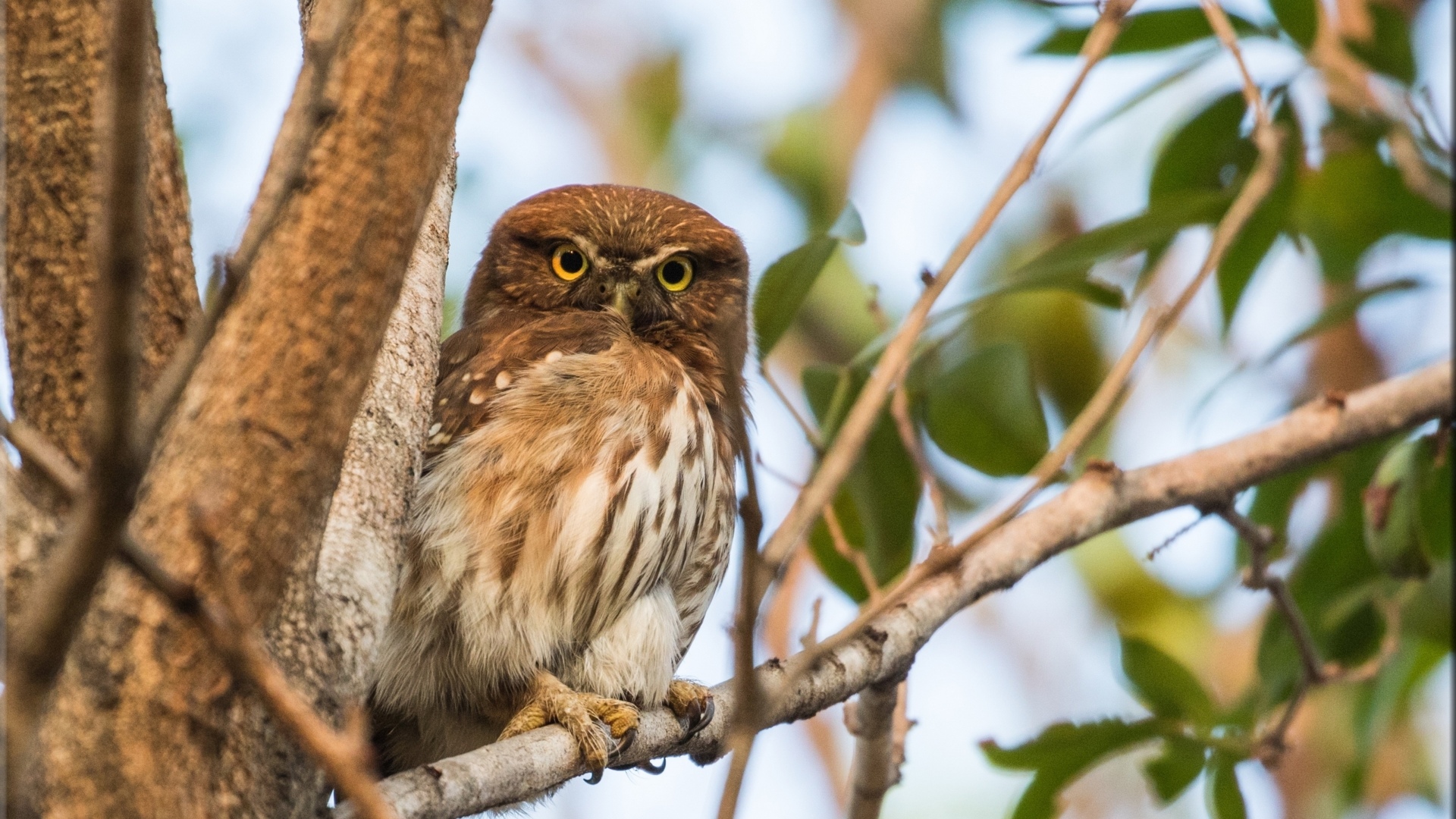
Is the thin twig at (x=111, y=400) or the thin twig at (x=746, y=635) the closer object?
the thin twig at (x=111, y=400)

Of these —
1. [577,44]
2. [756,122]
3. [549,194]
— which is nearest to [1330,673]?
[549,194]

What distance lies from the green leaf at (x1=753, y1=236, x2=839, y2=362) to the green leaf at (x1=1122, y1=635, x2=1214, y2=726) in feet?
3.94

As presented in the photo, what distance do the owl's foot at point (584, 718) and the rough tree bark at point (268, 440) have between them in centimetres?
88

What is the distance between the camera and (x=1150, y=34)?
13.3 ft

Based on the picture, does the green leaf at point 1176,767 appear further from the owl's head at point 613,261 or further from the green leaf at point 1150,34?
the green leaf at point 1150,34

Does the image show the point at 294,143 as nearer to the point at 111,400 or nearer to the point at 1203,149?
the point at 111,400

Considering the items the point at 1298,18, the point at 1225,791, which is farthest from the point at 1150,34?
the point at 1225,791

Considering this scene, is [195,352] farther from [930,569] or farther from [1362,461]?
[1362,461]

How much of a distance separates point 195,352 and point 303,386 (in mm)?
454

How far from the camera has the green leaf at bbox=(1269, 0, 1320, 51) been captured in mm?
3867

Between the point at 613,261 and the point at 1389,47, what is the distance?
2.23 meters

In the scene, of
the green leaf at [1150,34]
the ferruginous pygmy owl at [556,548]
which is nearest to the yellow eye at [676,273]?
the ferruginous pygmy owl at [556,548]

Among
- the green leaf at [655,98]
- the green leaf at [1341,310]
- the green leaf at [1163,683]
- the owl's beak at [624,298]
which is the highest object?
the green leaf at [655,98]

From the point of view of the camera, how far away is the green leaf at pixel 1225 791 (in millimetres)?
3486
